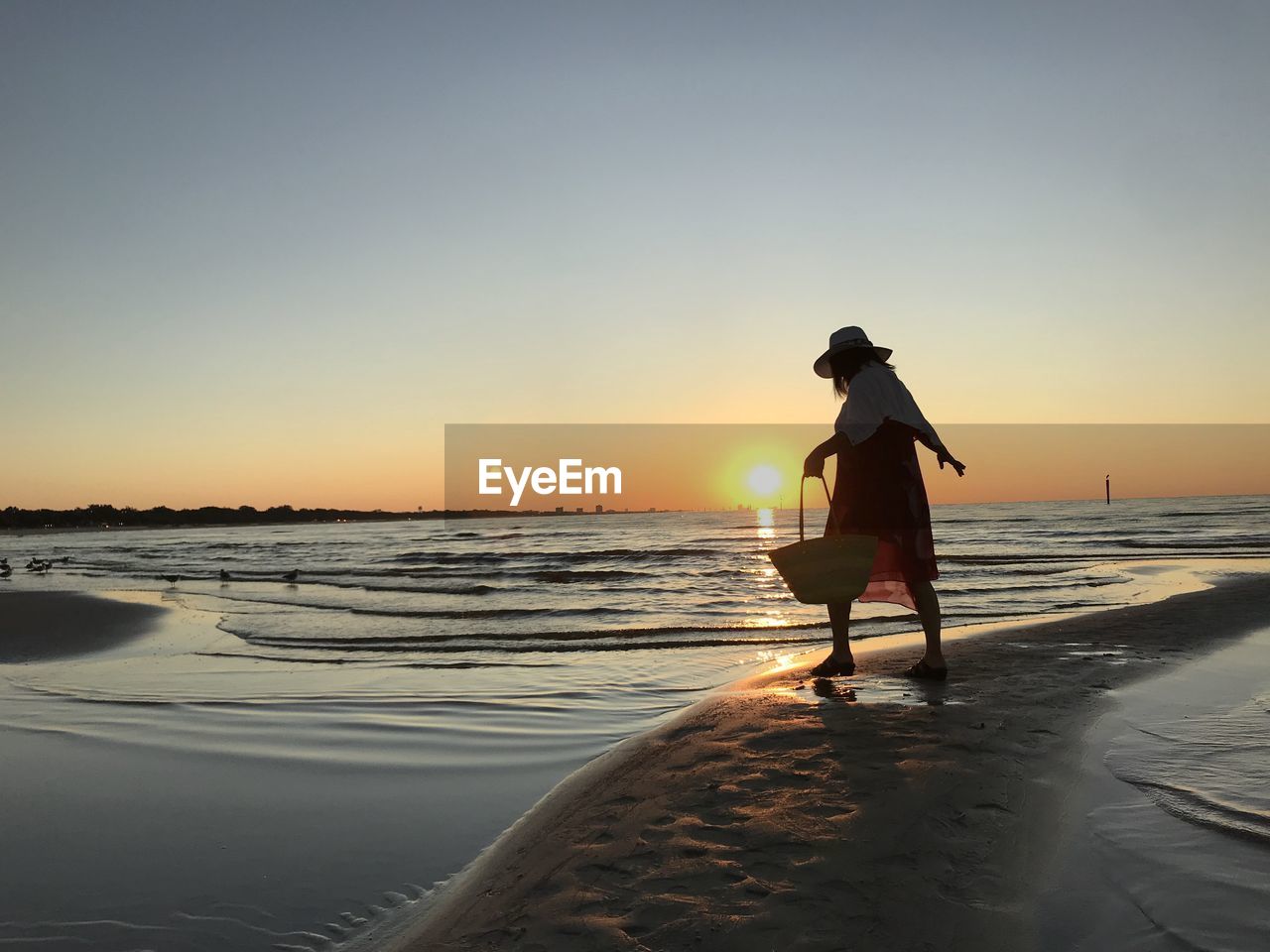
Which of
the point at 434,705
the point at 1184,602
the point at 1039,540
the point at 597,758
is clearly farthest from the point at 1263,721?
the point at 1039,540

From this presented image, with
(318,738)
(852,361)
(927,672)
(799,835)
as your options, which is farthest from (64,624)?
(799,835)

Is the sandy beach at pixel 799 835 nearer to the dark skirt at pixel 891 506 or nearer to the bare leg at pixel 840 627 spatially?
the bare leg at pixel 840 627

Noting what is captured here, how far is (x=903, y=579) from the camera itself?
4922 millimetres

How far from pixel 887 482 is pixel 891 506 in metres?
0.15

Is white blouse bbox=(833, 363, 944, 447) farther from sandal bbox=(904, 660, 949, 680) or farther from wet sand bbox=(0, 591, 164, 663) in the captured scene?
wet sand bbox=(0, 591, 164, 663)

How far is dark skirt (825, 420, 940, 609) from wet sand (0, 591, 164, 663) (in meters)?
8.89

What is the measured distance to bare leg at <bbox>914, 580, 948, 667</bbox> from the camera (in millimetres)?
4871

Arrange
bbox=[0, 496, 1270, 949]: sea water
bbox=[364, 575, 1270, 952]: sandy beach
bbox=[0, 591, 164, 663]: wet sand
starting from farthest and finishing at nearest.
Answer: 1. bbox=[0, 591, 164, 663]: wet sand
2. bbox=[0, 496, 1270, 949]: sea water
3. bbox=[364, 575, 1270, 952]: sandy beach

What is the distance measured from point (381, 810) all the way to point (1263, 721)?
4.28 meters

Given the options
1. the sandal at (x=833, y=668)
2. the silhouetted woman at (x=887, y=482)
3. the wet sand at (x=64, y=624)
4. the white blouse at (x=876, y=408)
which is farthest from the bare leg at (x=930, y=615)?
the wet sand at (x=64, y=624)

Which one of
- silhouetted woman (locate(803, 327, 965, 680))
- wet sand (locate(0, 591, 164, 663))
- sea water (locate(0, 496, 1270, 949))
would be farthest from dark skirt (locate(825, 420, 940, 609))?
wet sand (locate(0, 591, 164, 663))

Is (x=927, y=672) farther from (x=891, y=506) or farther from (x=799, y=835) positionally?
(x=799, y=835)

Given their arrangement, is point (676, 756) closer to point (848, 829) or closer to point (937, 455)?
point (848, 829)

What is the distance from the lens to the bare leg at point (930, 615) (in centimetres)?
487
